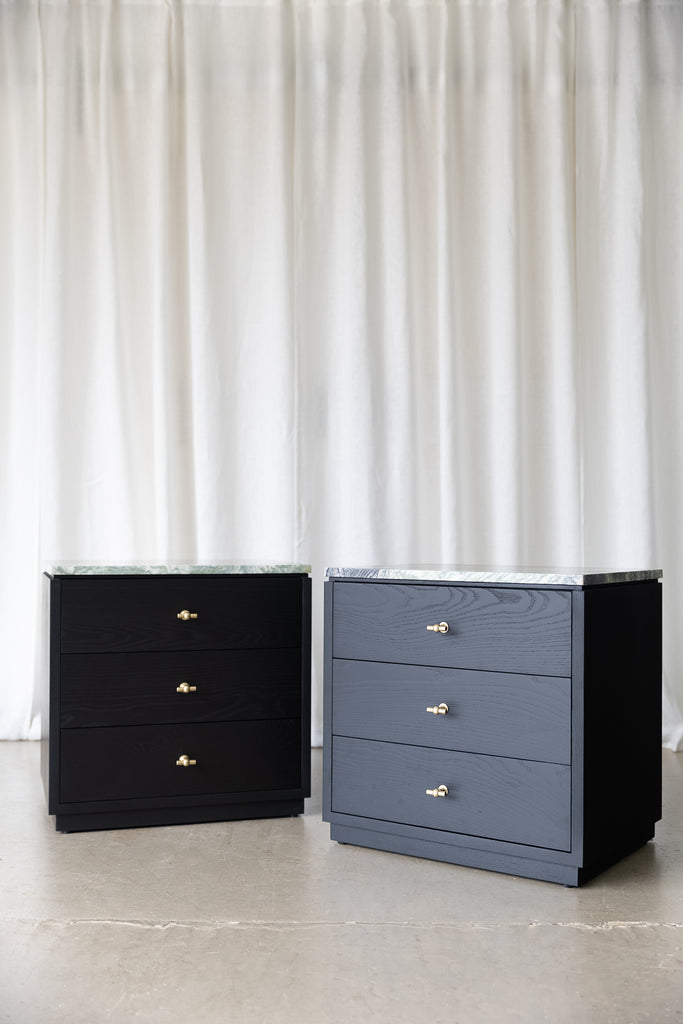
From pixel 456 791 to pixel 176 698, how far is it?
0.70 metres

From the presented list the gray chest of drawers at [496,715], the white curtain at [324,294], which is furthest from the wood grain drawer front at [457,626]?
the white curtain at [324,294]

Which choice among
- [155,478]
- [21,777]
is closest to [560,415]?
[155,478]

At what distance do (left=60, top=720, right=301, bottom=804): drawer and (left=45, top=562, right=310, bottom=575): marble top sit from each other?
36 centimetres

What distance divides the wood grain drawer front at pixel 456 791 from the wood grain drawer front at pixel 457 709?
28mm

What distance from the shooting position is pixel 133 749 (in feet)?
7.84

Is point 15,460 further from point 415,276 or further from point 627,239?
point 627,239

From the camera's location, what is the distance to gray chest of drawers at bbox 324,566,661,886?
198cm

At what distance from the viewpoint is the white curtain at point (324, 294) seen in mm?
3424

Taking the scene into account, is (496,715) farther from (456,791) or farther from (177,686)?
(177,686)

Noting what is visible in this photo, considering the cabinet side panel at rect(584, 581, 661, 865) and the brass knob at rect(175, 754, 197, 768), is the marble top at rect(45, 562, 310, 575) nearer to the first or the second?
the brass knob at rect(175, 754, 197, 768)

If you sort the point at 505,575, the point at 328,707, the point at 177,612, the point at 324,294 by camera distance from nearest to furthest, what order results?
the point at 505,575 < the point at 328,707 < the point at 177,612 < the point at 324,294

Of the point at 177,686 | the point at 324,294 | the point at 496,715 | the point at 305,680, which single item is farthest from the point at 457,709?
the point at 324,294

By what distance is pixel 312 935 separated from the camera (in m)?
1.73

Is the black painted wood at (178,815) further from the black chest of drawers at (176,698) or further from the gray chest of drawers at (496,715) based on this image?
the gray chest of drawers at (496,715)
